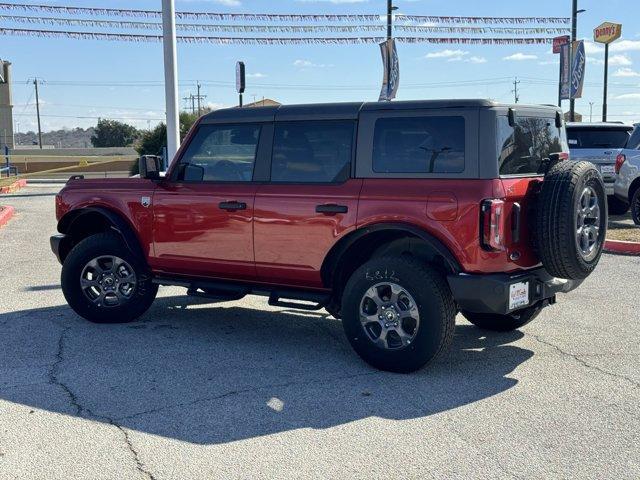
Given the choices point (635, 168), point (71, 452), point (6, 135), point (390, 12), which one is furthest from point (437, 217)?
point (6, 135)

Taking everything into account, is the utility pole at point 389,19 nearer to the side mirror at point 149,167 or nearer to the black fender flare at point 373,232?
the side mirror at point 149,167

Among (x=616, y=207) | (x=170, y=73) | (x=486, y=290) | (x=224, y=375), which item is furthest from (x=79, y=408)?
(x=616, y=207)

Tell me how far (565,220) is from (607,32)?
3287 cm

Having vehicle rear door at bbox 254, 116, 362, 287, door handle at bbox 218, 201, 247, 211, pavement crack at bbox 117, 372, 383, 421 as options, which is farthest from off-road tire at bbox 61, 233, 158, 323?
pavement crack at bbox 117, 372, 383, 421

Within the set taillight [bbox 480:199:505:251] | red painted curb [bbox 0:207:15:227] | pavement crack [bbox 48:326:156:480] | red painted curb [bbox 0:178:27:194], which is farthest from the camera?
red painted curb [bbox 0:178:27:194]

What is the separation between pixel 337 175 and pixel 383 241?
0.60 metres

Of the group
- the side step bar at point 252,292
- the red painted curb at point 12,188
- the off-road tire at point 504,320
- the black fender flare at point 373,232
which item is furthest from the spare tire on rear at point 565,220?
the red painted curb at point 12,188

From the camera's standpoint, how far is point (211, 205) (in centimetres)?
621

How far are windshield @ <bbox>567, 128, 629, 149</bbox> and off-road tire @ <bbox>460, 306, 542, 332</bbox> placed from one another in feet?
31.4

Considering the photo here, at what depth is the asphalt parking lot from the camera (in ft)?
12.8

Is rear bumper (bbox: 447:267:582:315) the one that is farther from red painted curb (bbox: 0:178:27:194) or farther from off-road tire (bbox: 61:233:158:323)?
red painted curb (bbox: 0:178:27:194)

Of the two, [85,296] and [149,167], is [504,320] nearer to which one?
[149,167]

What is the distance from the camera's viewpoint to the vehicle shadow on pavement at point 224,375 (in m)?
4.57

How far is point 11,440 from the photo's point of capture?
4199 millimetres
